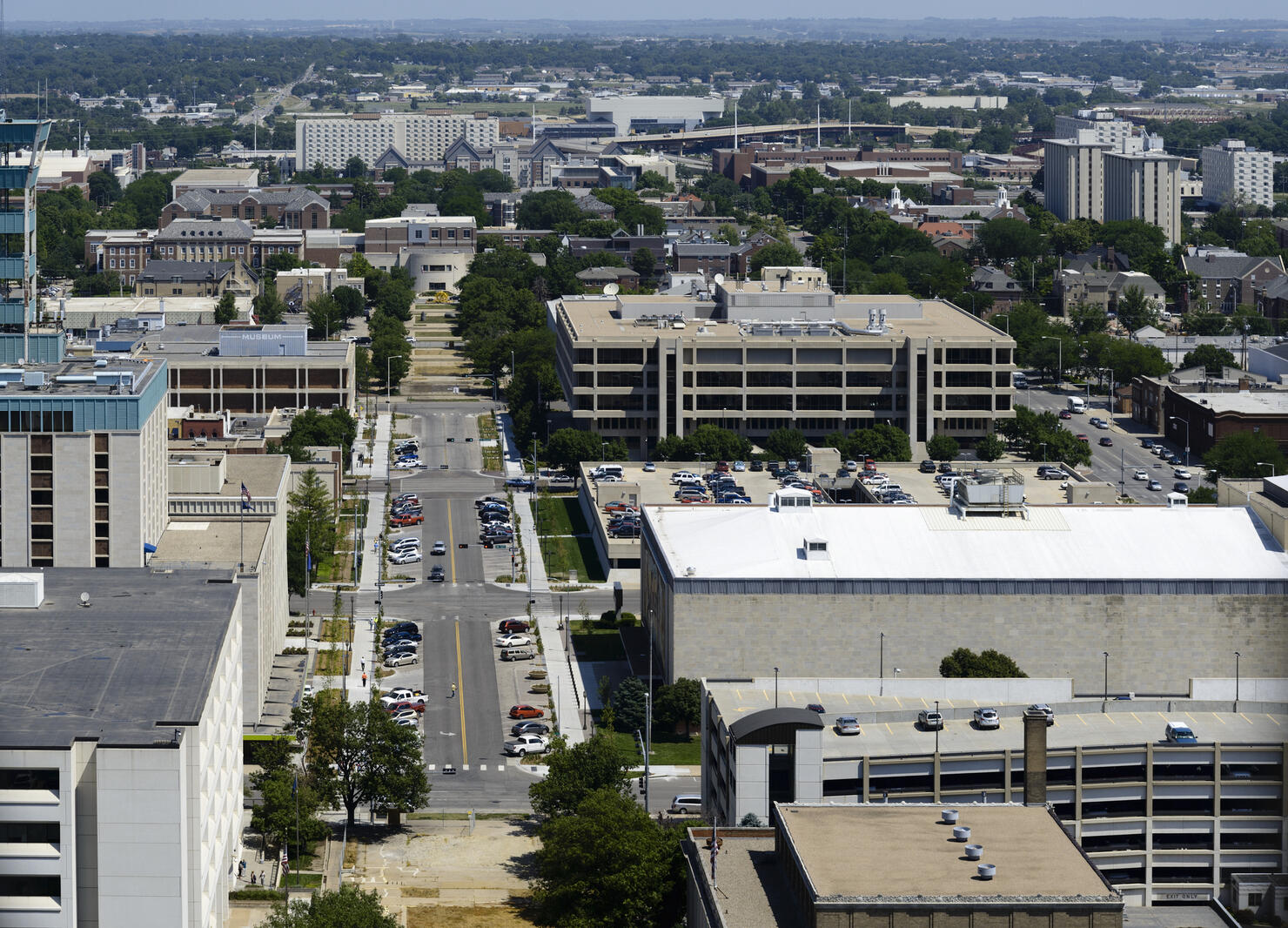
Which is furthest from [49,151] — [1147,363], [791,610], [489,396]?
[791,610]

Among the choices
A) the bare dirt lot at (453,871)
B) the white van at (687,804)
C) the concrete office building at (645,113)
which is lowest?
the bare dirt lot at (453,871)

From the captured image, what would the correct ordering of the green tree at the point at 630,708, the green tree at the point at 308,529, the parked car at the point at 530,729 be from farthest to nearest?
the green tree at the point at 308,529 → the green tree at the point at 630,708 → the parked car at the point at 530,729

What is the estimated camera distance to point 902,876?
16.5 meters

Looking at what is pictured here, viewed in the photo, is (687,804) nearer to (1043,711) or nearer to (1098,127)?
(1043,711)

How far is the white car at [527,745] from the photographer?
32031mm

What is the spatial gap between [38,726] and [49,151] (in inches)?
4438

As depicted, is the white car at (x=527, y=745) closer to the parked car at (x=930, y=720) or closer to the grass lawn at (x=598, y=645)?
the grass lawn at (x=598, y=645)

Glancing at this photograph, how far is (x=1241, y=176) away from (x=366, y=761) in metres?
96.2

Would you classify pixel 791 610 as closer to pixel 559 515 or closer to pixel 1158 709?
pixel 1158 709

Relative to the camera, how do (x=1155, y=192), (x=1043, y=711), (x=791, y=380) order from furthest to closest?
(x=1155, y=192) → (x=791, y=380) → (x=1043, y=711)

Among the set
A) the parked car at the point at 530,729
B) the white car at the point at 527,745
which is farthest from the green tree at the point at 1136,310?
the white car at the point at 527,745

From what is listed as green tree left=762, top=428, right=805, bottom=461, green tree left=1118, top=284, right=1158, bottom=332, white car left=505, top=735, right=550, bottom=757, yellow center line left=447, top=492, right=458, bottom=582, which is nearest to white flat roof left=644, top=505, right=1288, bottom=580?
white car left=505, top=735, right=550, bottom=757

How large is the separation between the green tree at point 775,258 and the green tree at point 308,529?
141 ft

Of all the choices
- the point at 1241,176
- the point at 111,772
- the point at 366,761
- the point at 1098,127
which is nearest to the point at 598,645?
the point at 366,761
